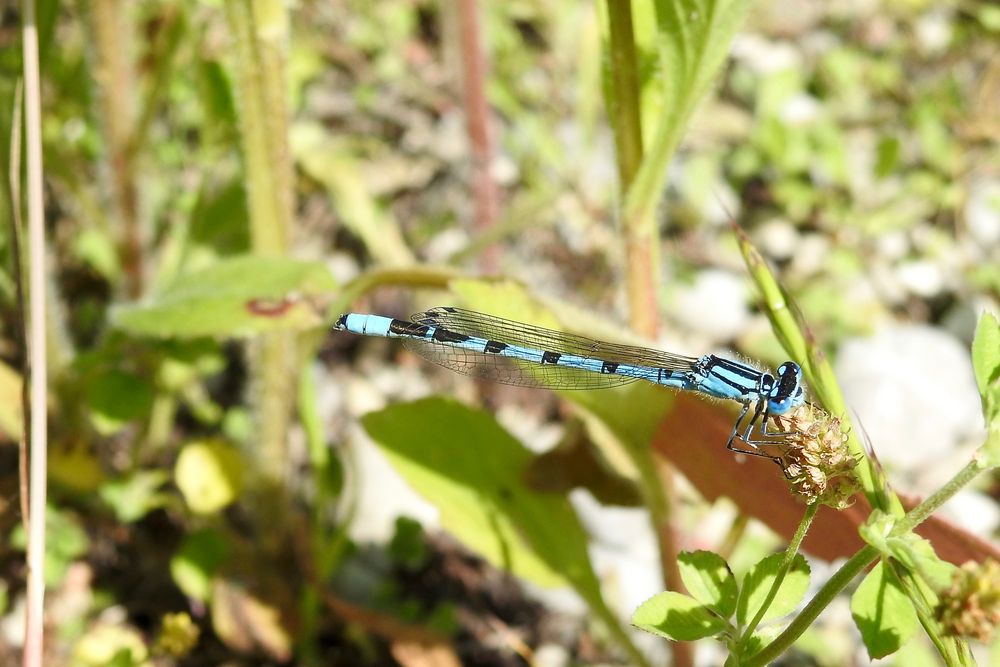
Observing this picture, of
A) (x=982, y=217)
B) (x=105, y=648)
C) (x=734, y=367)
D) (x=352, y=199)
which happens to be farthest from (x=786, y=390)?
(x=982, y=217)

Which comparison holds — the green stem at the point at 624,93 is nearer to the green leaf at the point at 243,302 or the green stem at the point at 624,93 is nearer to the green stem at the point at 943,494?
the green leaf at the point at 243,302

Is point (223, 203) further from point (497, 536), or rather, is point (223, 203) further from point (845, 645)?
point (845, 645)

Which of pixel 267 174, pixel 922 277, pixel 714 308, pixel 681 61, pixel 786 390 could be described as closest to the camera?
A: pixel 681 61

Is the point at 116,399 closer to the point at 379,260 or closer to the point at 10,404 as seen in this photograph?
the point at 10,404

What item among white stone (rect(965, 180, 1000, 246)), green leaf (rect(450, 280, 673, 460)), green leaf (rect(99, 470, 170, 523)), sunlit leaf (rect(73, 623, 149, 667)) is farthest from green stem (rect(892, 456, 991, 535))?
white stone (rect(965, 180, 1000, 246))

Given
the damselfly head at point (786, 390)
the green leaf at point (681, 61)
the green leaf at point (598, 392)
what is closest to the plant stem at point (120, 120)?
the green leaf at point (598, 392)
